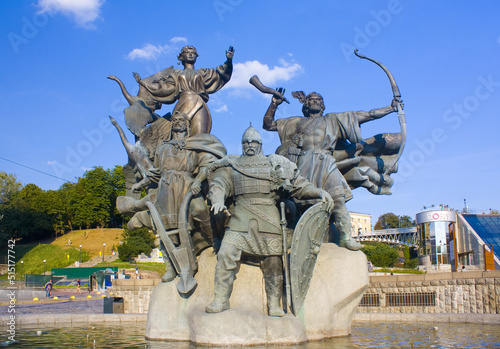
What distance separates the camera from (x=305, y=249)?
635 centimetres

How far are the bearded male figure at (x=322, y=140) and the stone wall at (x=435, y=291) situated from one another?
26.6ft

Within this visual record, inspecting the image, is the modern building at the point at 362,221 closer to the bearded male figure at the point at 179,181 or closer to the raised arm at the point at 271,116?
the raised arm at the point at 271,116

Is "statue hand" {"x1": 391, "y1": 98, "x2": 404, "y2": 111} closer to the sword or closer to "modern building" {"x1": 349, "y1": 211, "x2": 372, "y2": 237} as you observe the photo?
the sword

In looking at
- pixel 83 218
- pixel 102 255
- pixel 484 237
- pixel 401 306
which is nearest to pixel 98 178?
pixel 83 218

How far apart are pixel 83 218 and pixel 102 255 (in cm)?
1297

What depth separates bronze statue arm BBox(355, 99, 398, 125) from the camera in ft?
28.1

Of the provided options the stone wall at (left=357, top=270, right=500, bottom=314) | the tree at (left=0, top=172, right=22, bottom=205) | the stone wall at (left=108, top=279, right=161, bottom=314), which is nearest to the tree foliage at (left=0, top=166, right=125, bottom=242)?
the tree at (left=0, top=172, right=22, bottom=205)

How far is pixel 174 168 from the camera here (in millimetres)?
7320

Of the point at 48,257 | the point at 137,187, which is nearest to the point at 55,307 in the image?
the point at 137,187

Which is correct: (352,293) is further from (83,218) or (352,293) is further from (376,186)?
(83,218)

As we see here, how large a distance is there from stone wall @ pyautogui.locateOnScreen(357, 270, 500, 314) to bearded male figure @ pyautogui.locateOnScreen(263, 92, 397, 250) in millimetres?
8100

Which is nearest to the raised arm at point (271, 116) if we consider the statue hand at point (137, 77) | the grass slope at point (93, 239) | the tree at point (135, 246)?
the statue hand at point (137, 77)

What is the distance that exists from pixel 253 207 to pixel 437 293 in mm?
11640

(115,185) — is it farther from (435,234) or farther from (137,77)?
(137,77)
